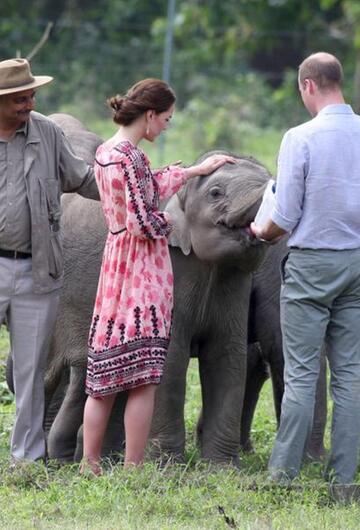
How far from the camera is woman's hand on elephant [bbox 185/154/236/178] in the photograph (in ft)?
22.1

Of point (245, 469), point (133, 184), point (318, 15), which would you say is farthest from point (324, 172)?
point (318, 15)

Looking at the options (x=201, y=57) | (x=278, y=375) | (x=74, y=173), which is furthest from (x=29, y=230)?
(x=201, y=57)

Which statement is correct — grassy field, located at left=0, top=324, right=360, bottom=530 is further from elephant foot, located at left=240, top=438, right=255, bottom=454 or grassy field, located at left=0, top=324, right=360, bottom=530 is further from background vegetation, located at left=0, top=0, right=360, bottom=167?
background vegetation, located at left=0, top=0, right=360, bottom=167

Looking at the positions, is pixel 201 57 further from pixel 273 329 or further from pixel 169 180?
pixel 169 180

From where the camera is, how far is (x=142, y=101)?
21.3 ft

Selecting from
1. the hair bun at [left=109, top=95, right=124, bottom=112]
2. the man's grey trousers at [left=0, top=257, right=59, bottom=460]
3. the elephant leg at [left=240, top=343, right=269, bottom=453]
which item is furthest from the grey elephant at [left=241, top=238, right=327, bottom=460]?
the hair bun at [left=109, top=95, right=124, bottom=112]

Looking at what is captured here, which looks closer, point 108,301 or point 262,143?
point 108,301

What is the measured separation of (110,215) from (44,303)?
57 cm

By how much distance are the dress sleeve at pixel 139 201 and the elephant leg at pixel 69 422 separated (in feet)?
4.76

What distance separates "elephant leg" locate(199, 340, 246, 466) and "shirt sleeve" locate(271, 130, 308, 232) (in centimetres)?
131

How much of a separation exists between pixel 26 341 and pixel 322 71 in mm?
1932

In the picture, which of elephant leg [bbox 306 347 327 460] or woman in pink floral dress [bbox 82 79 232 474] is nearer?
woman in pink floral dress [bbox 82 79 232 474]

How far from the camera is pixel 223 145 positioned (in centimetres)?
2255

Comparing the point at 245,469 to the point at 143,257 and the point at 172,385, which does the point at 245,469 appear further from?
the point at 143,257
